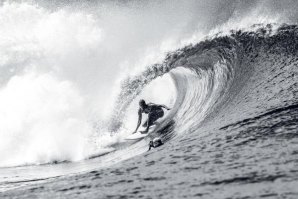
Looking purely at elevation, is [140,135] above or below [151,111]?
below

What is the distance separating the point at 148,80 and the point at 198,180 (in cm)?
1714

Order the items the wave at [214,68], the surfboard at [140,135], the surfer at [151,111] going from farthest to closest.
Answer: the surfer at [151,111] → the surfboard at [140,135] → the wave at [214,68]

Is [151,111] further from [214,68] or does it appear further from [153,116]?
[214,68]

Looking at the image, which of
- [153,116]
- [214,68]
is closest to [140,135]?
[153,116]

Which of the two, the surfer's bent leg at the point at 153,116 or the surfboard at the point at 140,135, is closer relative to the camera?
the surfboard at the point at 140,135

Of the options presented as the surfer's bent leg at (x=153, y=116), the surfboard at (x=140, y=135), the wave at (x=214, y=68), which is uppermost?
the wave at (x=214, y=68)

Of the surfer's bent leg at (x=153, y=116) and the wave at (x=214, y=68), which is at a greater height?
the wave at (x=214, y=68)

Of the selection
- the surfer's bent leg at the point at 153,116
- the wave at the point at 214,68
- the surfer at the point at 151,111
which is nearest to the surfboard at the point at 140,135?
the surfer's bent leg at the point at 153,116

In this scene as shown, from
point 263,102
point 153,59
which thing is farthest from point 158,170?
point 153,59

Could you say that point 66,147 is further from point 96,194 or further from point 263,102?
point 96,194

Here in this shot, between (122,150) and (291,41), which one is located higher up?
(291,41)

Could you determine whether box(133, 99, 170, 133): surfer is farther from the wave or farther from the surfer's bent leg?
the wave

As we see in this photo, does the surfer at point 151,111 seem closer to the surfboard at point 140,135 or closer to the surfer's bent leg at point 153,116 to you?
the surfer's bent leg at point 153,116

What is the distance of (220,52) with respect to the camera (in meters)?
15.2
